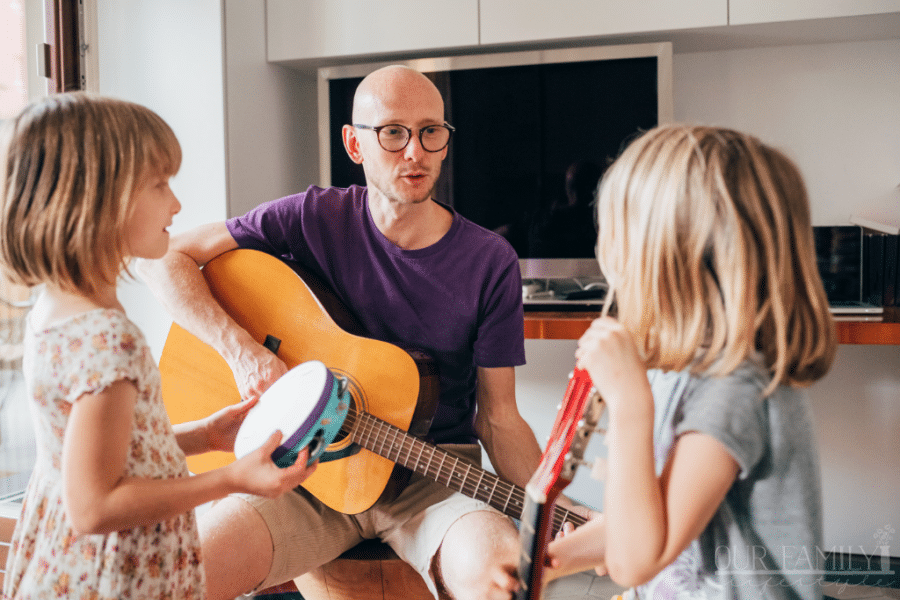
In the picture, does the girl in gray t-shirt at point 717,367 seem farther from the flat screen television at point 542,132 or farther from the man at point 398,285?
the flat screen television at point 542,132

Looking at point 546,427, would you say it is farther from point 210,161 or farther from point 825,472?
point 210,161

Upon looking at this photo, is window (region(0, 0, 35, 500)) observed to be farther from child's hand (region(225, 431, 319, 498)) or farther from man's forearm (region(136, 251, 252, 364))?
child's hand (region(225, 431, 319, 498))

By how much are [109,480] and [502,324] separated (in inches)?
31.3

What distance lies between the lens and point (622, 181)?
800mm

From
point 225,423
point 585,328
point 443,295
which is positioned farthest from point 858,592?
point 225,423

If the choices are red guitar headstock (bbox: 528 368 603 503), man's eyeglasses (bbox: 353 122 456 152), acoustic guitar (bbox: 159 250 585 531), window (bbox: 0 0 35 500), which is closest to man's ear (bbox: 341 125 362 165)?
man's eyeglasses (bbox: 353 122 456 152)

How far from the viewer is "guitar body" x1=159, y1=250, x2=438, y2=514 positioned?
49.5 inches

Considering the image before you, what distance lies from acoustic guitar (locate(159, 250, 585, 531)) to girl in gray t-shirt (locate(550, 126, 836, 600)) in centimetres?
40

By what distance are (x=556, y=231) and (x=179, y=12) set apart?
48.5 inches

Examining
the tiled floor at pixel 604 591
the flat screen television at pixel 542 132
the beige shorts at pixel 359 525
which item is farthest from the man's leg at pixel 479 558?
the flat screen television at pixel 542 132

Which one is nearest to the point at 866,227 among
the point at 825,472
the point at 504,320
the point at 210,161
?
the point at 825,472

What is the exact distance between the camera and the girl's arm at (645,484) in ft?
2.27

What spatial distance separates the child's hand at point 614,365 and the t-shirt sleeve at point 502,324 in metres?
0.63

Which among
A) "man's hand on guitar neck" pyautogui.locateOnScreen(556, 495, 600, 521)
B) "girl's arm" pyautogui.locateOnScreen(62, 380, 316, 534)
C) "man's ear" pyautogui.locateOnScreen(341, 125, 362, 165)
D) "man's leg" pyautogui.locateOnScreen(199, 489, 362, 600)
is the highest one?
"man's ear" pyautogui.locateOnScreen(341, 125, 362, 165)
